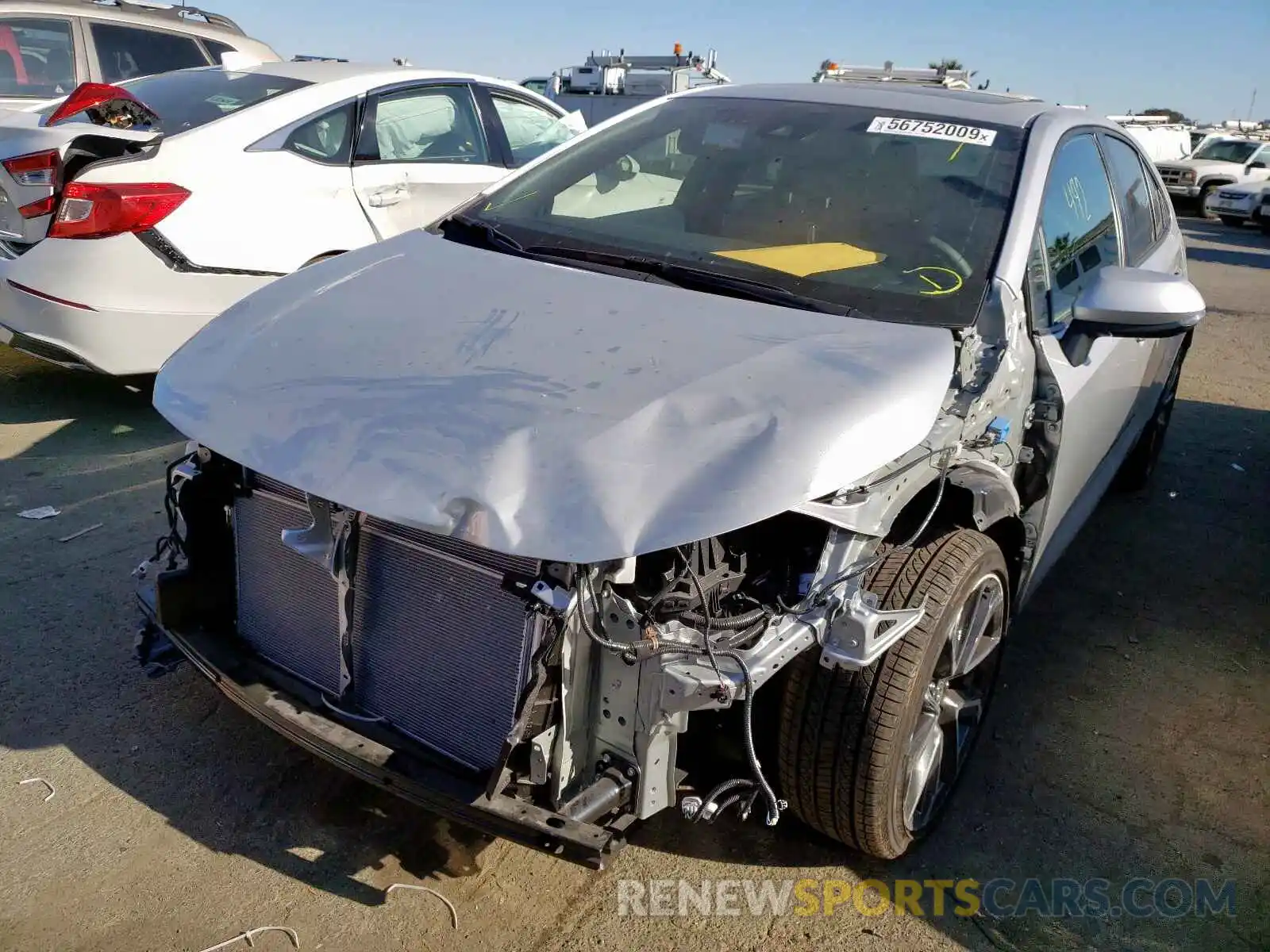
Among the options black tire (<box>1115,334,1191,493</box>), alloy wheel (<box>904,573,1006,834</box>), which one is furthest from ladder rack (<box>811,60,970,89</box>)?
alloy wheel (<box>904,573,1006,834</box>)

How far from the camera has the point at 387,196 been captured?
519cm

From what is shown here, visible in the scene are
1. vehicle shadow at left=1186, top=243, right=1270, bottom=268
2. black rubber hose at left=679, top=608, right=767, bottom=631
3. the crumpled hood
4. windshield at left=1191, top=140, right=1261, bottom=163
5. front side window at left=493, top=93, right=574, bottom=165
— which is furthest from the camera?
windshield at left=1191, top=140, right=1261, bottom=163

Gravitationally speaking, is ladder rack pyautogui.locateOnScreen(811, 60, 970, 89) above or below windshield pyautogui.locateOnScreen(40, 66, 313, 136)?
above

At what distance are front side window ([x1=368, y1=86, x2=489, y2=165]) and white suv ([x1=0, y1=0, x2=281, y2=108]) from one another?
286 cm

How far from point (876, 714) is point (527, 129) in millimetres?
4990

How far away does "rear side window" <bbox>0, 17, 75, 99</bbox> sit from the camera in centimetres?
666

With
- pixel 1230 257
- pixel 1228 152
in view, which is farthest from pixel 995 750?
pixel 1228 152

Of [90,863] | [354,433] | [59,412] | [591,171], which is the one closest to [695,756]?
[354,433]

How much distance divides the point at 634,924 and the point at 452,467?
3.84 ft

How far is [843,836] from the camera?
7.63 ft

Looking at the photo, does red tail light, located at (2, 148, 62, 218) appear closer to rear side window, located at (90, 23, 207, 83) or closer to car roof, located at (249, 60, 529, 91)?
car roof, located at (249, 60, 529, 91)

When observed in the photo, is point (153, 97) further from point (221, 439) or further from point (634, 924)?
point (634, 924)

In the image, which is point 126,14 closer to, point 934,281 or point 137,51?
point 137,51

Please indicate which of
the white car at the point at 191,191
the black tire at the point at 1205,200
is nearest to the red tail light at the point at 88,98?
the white car at the point at 191,191
